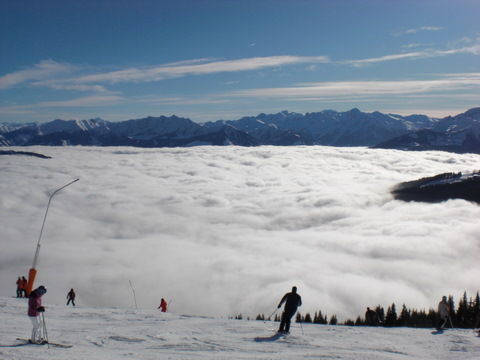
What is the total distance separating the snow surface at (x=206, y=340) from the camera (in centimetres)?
1507

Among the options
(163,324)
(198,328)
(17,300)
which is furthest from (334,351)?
(17,300)

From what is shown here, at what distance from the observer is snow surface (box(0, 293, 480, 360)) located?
15.1 metres

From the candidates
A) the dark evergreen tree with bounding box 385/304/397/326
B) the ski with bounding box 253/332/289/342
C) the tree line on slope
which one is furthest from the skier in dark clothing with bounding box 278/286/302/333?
the dark evergreen tree with bounding box 385/304/397/326

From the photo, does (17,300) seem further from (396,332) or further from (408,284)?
(408,284)

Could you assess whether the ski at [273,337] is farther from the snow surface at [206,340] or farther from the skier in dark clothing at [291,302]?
the skier in dark clothing at [291,302]

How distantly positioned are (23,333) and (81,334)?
238 cm

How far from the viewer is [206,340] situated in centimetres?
1772

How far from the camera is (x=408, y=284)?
19388cm

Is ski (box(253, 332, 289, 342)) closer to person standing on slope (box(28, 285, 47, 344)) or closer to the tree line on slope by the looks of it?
the tree line on slope

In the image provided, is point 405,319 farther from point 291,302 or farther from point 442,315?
point 291,302

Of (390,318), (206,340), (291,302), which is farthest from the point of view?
(390,318)

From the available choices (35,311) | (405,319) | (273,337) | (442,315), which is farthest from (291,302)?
(405,319)

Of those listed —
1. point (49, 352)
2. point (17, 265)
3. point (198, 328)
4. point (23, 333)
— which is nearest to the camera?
point (49, 352)

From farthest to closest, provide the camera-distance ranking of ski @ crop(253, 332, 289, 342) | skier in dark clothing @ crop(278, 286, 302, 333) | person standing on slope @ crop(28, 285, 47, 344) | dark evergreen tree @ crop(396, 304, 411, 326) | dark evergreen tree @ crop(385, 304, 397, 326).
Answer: dark evergreen tree @ crop(396, 304, 411, 326) < dark evergreen tree @ crop(385, 304, 397, 326) < skier in dark clothing @ crop(278, 286, 302, 333) < ski @ crop(253, 332, 289, 342) < person standing on slope @ crop(28, 285, 47, 344)
